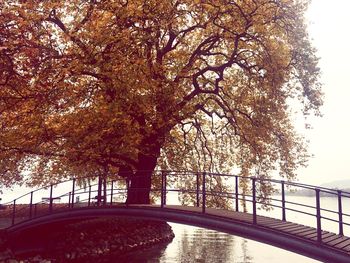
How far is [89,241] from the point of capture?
70.2ft

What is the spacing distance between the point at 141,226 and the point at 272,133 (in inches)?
424

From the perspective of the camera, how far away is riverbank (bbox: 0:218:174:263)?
18625 mm

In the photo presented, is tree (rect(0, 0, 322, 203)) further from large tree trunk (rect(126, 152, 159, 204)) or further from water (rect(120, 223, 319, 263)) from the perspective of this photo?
water (rect(120, 223, 319, 263))

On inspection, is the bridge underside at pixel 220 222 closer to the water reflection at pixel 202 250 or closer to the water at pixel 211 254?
the water at pixel 211 254

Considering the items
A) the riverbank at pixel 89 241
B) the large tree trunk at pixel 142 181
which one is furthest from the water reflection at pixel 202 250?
the large tree trunk at pixel 142 181

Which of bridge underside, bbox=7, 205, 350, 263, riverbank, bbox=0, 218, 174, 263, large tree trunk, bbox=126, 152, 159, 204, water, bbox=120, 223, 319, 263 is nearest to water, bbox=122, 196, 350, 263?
water, bbox=120, 223, 319, 263

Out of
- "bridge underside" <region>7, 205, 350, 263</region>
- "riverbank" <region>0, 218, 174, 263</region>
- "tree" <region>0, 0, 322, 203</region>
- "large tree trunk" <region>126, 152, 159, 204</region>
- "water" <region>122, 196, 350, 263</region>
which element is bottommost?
"water" <region>122, 196, 350, 263</region>

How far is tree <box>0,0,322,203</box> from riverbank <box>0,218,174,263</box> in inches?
132

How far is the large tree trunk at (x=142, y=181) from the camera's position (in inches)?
789

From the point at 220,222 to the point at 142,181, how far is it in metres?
9.23

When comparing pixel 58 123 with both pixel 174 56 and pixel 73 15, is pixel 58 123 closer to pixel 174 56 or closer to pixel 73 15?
pixel 73 15

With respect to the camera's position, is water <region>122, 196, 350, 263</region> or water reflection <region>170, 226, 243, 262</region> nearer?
water <region>122, 196, 350, 263</region>

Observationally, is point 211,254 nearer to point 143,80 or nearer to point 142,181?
point 142,181

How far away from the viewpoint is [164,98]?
18.0 meters
